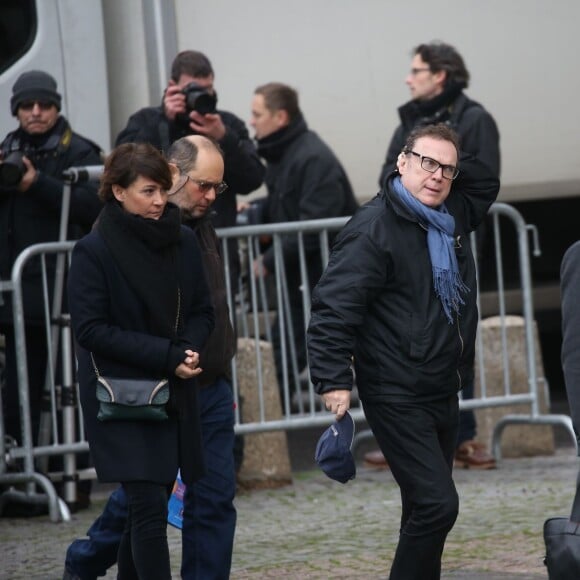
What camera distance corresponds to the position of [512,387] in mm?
8523

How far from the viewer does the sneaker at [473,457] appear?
8203mm

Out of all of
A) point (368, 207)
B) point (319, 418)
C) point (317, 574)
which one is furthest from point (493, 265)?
point (368, 207)

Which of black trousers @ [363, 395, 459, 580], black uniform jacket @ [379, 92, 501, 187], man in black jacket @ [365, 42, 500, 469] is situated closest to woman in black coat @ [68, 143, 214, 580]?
black trousers @ [363, 395, 459, 580]

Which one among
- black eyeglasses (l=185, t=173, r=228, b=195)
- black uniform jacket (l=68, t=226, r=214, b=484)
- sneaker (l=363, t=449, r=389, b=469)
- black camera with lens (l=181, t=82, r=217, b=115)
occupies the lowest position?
sneaker (l=363, t=449, r=389, b=469)

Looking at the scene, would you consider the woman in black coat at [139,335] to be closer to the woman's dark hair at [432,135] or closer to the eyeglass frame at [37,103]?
the woman's dark hair at [432,135]

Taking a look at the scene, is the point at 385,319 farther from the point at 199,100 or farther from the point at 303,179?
the point at 303,179

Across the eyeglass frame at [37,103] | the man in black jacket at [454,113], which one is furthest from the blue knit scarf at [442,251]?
the man in black jacket at [454,113]

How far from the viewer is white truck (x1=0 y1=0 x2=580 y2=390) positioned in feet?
27.6

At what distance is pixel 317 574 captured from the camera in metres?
6.01

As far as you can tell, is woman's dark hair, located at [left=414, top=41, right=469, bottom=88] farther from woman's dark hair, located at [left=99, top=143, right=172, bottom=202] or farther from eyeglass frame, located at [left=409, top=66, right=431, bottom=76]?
woman's dark hair, located at [left=99, top=143, right=172, bottom=202]

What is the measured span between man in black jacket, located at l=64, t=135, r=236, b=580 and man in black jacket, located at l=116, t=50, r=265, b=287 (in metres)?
1.54

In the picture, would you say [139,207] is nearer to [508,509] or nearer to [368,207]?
[368,207]

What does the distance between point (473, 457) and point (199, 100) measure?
2.44m

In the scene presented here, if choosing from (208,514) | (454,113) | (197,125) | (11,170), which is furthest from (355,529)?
(454,113)
